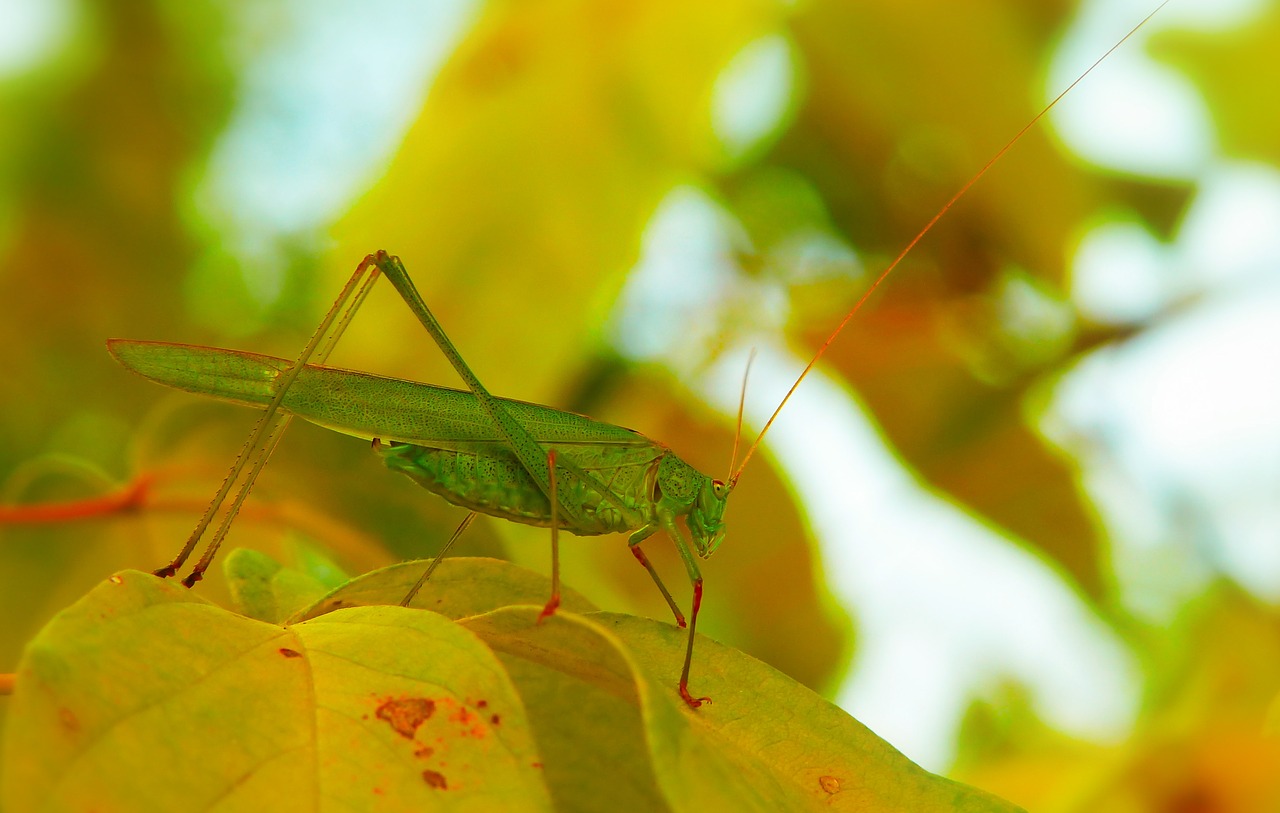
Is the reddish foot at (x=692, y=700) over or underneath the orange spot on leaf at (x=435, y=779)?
over

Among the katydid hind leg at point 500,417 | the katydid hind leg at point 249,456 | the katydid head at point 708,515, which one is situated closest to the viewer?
the katydid hind leg at point 249,456

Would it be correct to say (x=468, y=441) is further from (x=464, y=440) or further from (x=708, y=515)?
(x=708, y=515)

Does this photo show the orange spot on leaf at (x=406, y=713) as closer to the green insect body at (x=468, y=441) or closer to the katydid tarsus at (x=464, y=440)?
the katydid tarsus at (x=464, y=440)

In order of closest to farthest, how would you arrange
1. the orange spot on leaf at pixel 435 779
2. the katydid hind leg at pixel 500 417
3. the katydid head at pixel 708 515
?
the orange spot on leaf at pixel 435 779, the katydid hind leg at pixel 500 417, the katydid head at pixel 708 515

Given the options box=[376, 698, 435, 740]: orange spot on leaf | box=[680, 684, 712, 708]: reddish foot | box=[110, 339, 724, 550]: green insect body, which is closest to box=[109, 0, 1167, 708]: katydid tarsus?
box=[110, 339, 724, 550]: green insect body

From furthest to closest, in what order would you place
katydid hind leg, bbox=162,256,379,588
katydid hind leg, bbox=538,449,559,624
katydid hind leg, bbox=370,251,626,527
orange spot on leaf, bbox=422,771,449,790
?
katydid hind leg, bbox=370,251,626,527 < katydid hind leg, bbox=162,256,379,588 < katydid hind leg, bbox=538,449,559,624 < orange spot on leaf, bbox=422,771,449,790

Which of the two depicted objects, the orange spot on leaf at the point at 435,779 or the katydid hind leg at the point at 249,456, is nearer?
the orange spot on leaf at the point at 435,779

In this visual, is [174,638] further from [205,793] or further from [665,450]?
[665,450]

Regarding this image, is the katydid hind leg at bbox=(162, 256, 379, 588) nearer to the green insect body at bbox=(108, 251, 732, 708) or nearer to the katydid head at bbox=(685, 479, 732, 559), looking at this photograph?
the green insect body at bbox=(108, 251, 732, 708)

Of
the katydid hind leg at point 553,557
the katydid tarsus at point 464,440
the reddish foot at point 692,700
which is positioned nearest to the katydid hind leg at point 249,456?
the katydid tarsus at point 464,440
